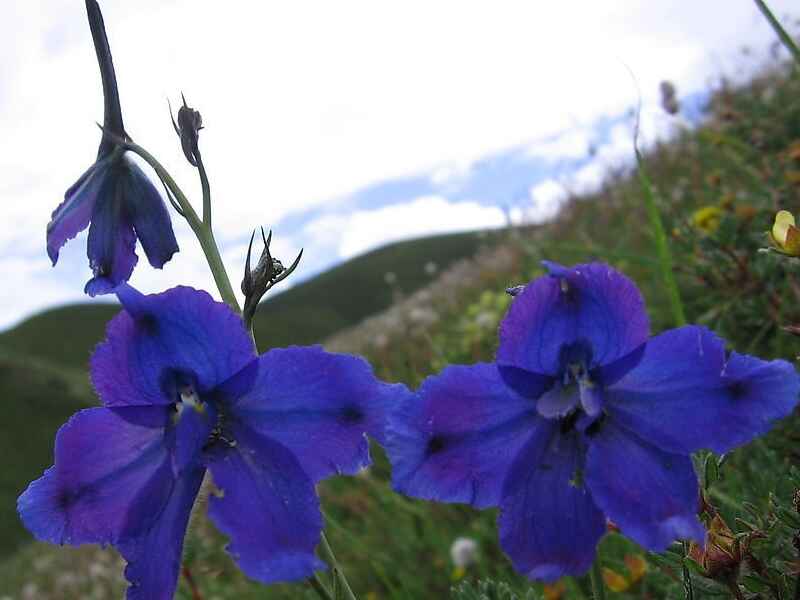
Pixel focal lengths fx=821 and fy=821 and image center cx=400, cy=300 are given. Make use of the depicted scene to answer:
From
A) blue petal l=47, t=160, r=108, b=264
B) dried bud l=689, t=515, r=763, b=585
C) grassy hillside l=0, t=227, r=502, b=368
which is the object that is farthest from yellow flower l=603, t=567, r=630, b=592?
grassy hillside l=0, t=227, r=502, b=368

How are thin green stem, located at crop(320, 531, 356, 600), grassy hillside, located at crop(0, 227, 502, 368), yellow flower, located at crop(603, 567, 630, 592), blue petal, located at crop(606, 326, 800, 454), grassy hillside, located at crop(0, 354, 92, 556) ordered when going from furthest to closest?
grassy hillside, located at crop(0, 227, 502, 368), grassy hillside, located at crop(0, 354, 92, 556), yellow flower, located at crop(603, 567, 630, 592), thin green stem, located at crop(320, 531, 356, 600), blue petal, located at crop(606, 326, 800, 454)

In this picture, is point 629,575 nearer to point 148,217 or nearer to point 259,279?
point 259,279

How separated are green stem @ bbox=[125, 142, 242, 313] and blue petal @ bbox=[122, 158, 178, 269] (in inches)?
2.3

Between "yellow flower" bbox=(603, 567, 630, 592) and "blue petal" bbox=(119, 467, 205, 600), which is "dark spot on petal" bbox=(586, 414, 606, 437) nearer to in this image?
"blue petal" bbox=(119, 467, 205, 600)

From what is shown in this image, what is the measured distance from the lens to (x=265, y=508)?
1116mm

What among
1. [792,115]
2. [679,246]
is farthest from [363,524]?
[792,115]

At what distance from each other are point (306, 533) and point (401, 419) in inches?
8.0

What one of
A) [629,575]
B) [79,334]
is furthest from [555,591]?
[79,334]

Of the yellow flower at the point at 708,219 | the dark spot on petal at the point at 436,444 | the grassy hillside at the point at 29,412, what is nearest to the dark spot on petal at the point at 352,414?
the dark spot on petal at the point at 436,444

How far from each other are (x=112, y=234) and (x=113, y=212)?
0.15 feet

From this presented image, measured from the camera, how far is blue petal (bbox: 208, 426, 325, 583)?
3.44 feet

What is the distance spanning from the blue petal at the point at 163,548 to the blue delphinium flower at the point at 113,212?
0.52 metres

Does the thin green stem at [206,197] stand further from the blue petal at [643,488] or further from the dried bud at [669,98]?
the dried bud at [669,98]

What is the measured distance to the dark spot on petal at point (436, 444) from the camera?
3.47 ft
